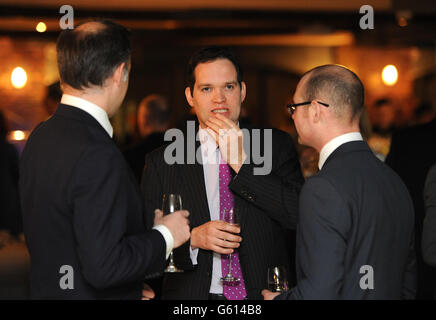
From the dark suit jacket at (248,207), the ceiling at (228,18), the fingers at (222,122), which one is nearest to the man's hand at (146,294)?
the dark suit jacket at (248,207)

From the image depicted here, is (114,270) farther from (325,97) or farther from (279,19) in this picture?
(279,19)

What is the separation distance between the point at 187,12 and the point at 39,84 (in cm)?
328

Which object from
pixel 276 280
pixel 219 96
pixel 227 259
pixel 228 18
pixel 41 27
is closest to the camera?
pixel 276 280

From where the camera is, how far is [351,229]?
1.79 metres

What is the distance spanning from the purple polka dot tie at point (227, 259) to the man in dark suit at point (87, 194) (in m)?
0.58

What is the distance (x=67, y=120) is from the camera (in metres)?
1.78

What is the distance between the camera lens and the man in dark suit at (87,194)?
5.40 feet

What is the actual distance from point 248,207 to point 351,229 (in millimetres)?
761

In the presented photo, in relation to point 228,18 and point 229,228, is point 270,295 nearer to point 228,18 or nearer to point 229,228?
point 229,228

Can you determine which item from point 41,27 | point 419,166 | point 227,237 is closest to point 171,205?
point 227,237

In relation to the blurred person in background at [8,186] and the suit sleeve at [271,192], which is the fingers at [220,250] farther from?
the blurred person in background at [8,186]

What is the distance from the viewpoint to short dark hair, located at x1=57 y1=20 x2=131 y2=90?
1.75 m

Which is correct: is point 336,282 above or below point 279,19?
below
